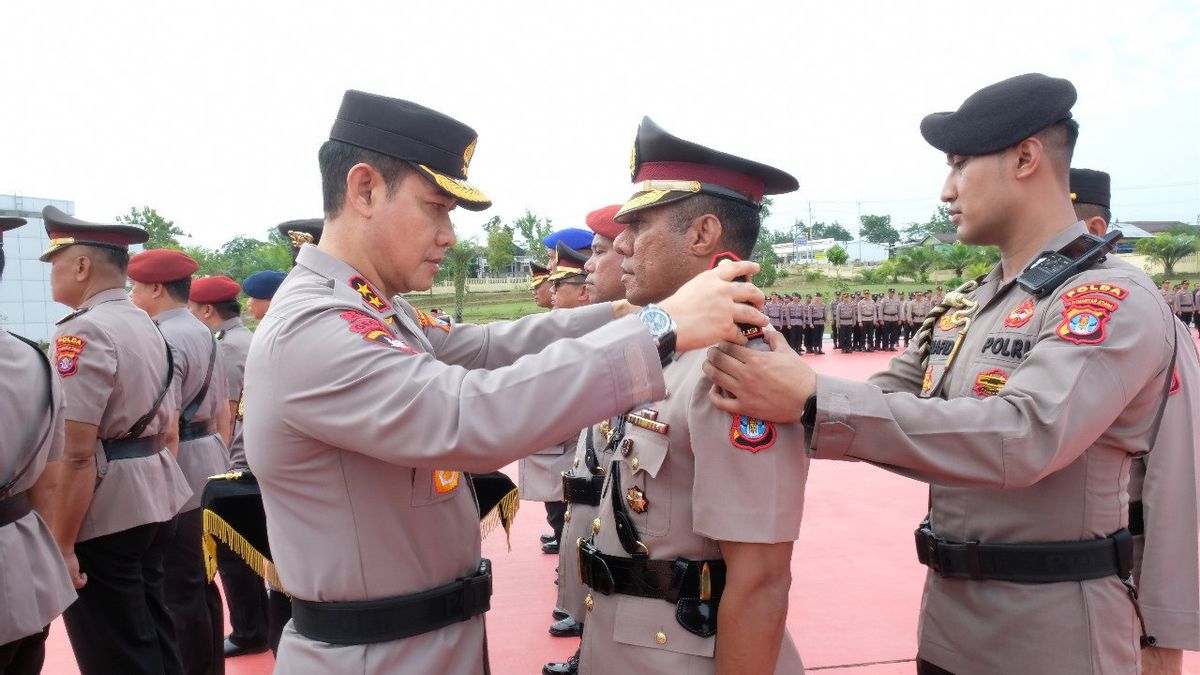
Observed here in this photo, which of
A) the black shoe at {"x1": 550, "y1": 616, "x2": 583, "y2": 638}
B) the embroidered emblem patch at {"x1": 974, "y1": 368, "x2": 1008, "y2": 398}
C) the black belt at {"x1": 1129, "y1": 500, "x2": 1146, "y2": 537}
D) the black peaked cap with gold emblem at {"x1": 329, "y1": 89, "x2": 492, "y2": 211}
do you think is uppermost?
the black peaked cap with gold emblem at {"x1": 329, "y1": 89, "x2": 492, "y2": 211}

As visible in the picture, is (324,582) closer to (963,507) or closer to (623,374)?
(623,374)

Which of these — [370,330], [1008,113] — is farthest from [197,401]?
[1008,113]

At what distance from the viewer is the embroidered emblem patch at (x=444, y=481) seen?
1.78 metres

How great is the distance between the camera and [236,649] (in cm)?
473

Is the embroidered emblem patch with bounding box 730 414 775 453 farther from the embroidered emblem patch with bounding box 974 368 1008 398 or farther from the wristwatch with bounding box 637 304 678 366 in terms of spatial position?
the embroidered emblem patch with bounding box 974 368 1008 398

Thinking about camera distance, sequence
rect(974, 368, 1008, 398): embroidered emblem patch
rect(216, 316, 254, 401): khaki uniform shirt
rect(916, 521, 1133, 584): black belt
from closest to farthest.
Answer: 1. rect(916, 521, 1133, 584): black belt
2. rect(974, 368, 1008, 398): embroidered emblem patch
3. rect(216, 316, 254, 401): khaki uniform shirt

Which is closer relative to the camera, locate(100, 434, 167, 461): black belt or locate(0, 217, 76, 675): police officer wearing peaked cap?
locate(0, 217, 76, 675): police officer wearing peaked cap

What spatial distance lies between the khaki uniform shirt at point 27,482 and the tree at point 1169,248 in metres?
50.5

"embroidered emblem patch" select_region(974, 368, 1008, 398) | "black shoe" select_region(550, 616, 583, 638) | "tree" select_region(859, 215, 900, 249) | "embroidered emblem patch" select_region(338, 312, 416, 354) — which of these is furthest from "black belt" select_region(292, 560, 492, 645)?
"tree" select_region(859, 215, 900, 249)

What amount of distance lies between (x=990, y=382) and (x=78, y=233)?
421 centimetres

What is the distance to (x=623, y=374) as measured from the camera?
4.89 ft

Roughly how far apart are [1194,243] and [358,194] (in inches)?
2073

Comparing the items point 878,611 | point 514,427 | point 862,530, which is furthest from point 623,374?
point 862,530

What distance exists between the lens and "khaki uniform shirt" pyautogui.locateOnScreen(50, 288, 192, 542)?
3572mm
